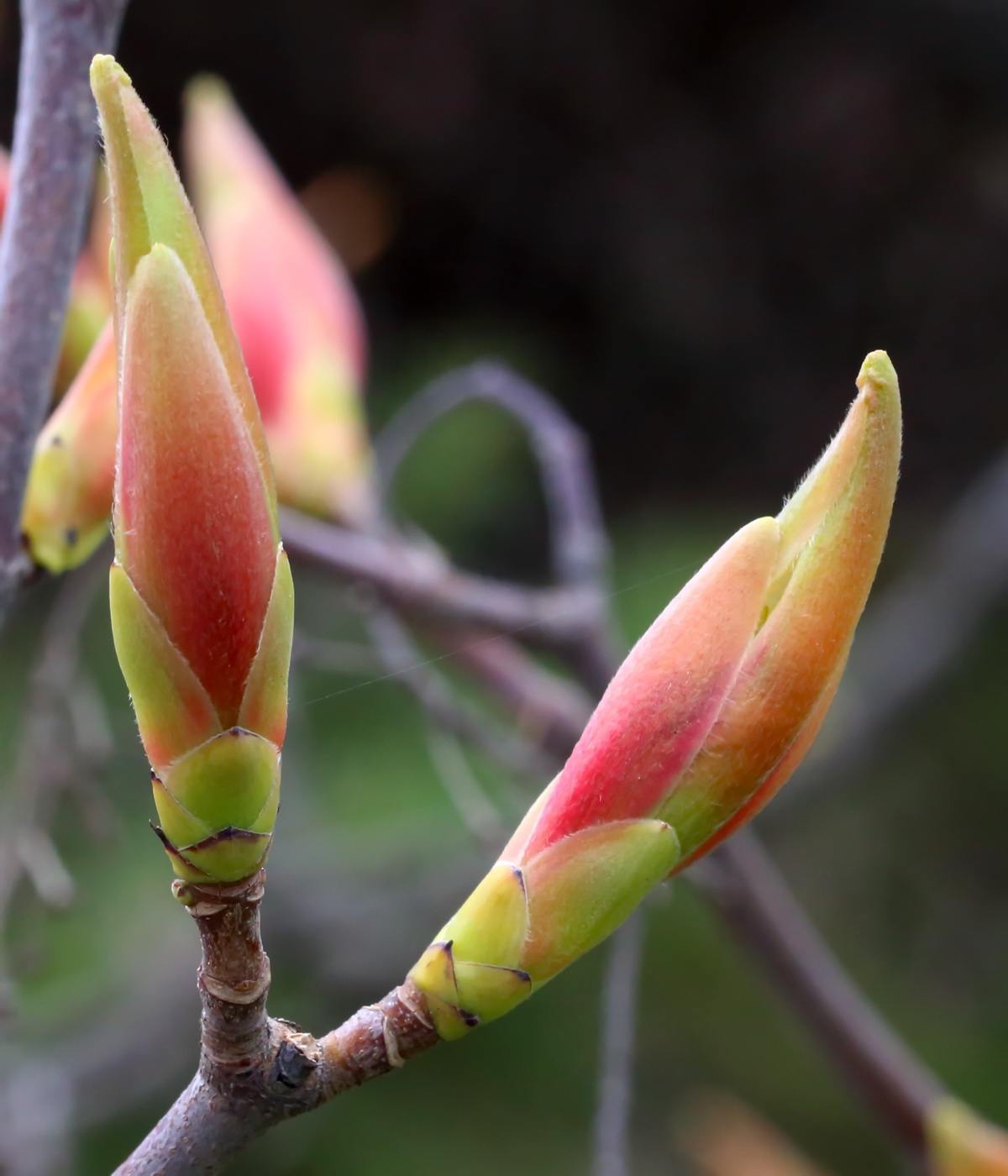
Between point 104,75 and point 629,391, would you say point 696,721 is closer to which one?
point 104,75

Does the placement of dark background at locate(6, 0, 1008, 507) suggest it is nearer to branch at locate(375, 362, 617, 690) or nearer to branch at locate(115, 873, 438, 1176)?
branch at locate(375, 362, 617, 690)

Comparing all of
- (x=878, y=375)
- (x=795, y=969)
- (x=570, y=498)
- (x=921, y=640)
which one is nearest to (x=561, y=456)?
(x=570, y=498)

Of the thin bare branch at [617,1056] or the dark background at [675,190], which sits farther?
the dark background at [675,190]

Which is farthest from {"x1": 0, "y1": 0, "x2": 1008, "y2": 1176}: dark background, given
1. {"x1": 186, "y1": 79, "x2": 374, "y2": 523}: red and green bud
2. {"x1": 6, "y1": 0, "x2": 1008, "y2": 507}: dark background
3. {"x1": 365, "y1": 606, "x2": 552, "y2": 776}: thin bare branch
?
{"x1": 186, "y1": 79, "x2": 374, "y2": 523}: red and green bud

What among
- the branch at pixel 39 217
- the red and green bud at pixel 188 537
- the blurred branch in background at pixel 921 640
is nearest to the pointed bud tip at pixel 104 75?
the red and green bud at pixel 188 537

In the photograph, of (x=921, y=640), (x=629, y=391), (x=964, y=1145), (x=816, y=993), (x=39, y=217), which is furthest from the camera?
(x=629, y=391)

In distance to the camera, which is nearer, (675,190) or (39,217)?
(39,217)

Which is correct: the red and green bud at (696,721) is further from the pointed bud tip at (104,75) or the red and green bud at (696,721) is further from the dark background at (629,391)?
the dark background at (629,391)
